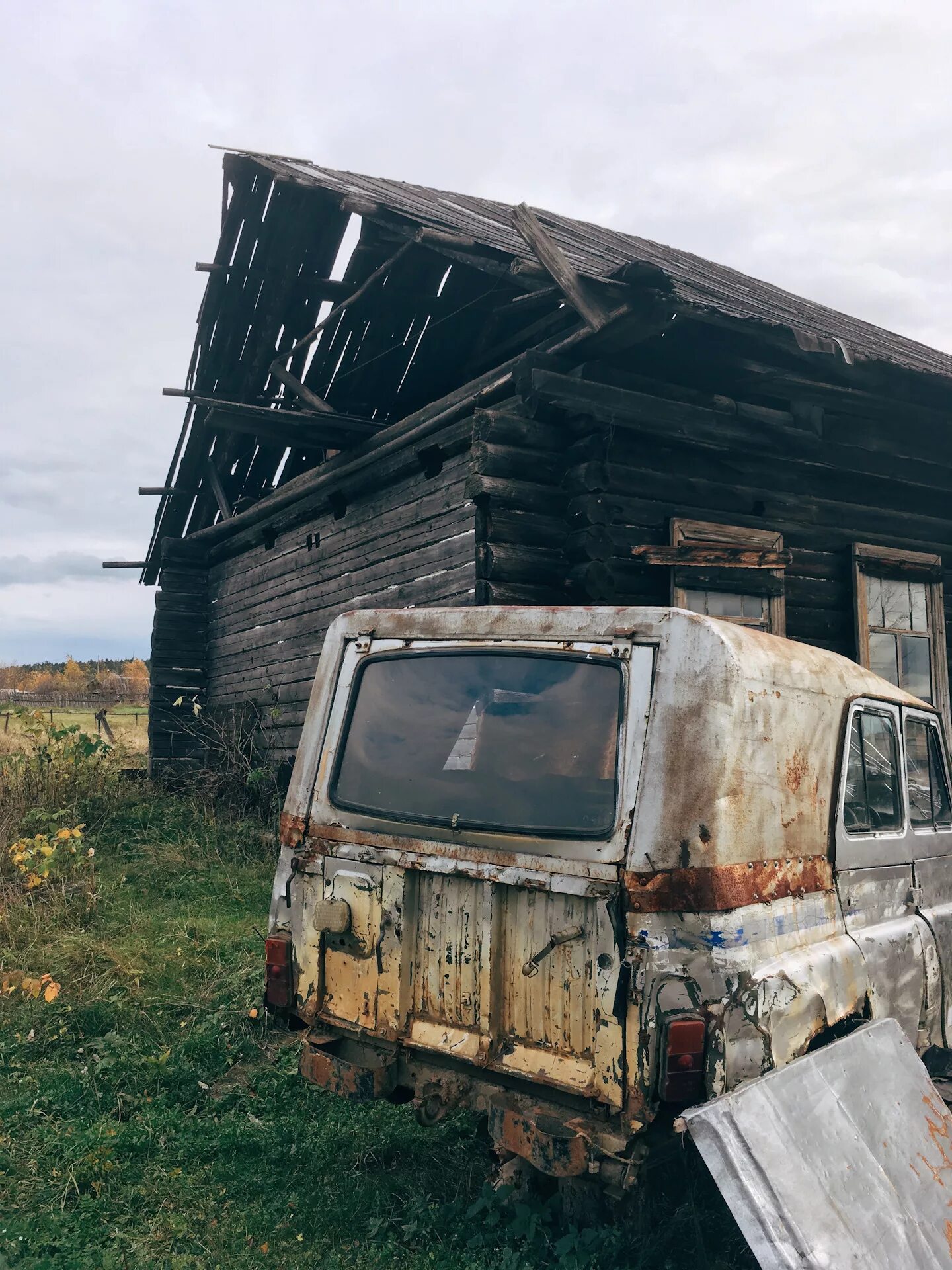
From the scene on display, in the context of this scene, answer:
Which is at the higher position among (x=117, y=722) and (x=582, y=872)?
(x=117, y=722)

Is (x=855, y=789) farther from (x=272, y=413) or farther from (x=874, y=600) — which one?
(x=272, y=413)

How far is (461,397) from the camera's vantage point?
288 inches

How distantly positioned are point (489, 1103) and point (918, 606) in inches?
278

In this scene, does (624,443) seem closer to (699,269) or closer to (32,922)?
(699,269)

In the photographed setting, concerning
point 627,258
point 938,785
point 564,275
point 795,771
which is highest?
point 627,258

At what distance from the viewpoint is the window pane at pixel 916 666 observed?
27.1ft

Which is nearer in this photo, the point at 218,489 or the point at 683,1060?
the point at 683,1060

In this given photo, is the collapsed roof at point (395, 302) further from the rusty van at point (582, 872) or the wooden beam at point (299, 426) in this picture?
the rusty van at point (582, 872)

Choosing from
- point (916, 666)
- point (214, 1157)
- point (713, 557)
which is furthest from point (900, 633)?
point (214, 1157)

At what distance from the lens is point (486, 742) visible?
3170 millimetres

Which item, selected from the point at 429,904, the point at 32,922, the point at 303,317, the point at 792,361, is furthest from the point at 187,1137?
the point at 303,317

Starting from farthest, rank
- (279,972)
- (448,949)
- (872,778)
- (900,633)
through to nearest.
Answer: (900,633)
(872,778)
(279,972)
(448,949)

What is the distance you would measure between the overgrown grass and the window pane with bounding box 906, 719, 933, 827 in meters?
1.74

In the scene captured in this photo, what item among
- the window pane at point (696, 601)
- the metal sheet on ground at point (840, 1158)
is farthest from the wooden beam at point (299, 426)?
the metal sheet on ground at point (840, 1158)
